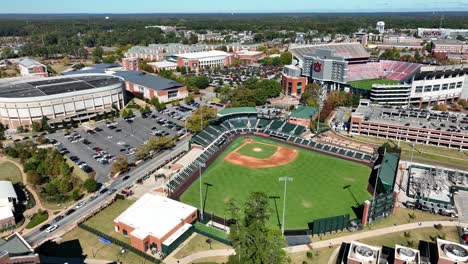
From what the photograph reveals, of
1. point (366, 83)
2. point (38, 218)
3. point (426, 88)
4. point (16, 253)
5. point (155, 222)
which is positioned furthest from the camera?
point (366, 83)

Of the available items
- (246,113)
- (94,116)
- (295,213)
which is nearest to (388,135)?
(246,113)

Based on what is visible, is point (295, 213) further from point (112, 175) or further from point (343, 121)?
point (343, 121)

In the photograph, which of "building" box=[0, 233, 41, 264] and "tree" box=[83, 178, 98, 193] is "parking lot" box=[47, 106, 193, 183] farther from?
"building" box=[0, 233, 41, 264]

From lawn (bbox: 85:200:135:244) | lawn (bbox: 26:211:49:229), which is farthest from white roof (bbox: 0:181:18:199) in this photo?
lawn (bbox: 85:200:135:244)

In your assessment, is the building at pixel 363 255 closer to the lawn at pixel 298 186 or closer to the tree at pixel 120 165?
the lawn at pixel 298 186

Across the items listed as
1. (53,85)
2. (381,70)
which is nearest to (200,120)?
(53,85)

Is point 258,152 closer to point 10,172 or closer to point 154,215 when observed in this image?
point 154,215
